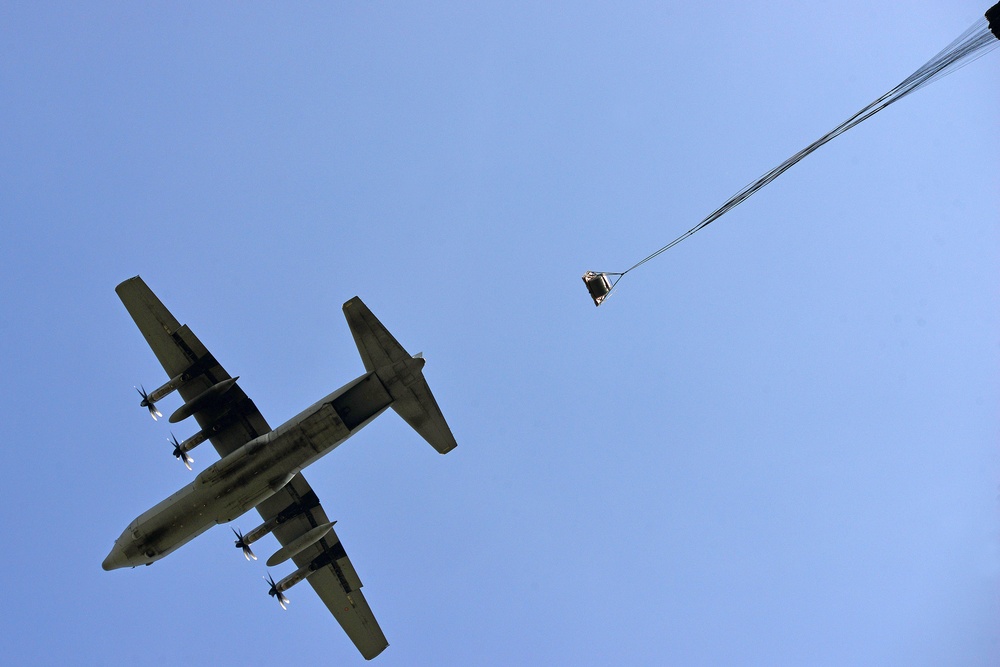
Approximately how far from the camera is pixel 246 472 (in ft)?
89.6

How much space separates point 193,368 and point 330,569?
1120 centimetres

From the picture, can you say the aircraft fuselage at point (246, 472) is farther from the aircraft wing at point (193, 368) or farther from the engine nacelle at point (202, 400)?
the engine nacelle at point (202, 400)

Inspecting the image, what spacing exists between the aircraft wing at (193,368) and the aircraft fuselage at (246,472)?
8.75 feet

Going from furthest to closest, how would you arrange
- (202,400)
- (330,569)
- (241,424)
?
(330,569) < (241,424) < (202,400)

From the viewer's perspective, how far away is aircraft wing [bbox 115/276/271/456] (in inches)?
1126

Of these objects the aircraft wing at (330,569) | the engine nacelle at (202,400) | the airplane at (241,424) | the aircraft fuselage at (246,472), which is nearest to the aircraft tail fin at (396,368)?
the airplane at (241,424)

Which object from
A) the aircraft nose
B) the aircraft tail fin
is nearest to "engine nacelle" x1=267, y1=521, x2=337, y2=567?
the aircraft nose

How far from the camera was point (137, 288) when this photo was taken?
28406 mm

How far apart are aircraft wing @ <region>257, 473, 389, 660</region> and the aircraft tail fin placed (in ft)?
24.4

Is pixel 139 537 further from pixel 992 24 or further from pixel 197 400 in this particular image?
pixel 992 24

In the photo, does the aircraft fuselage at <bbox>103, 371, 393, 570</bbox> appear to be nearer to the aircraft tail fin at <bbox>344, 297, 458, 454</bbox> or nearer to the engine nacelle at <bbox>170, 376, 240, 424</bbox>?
the aircraft tail fin at <bbox>344, 297, 458, 454</bbox>

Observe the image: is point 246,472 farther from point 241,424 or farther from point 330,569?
point 330,569

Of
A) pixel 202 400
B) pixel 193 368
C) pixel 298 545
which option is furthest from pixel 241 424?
pixel 298 545

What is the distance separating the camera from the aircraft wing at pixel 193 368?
2859cm
